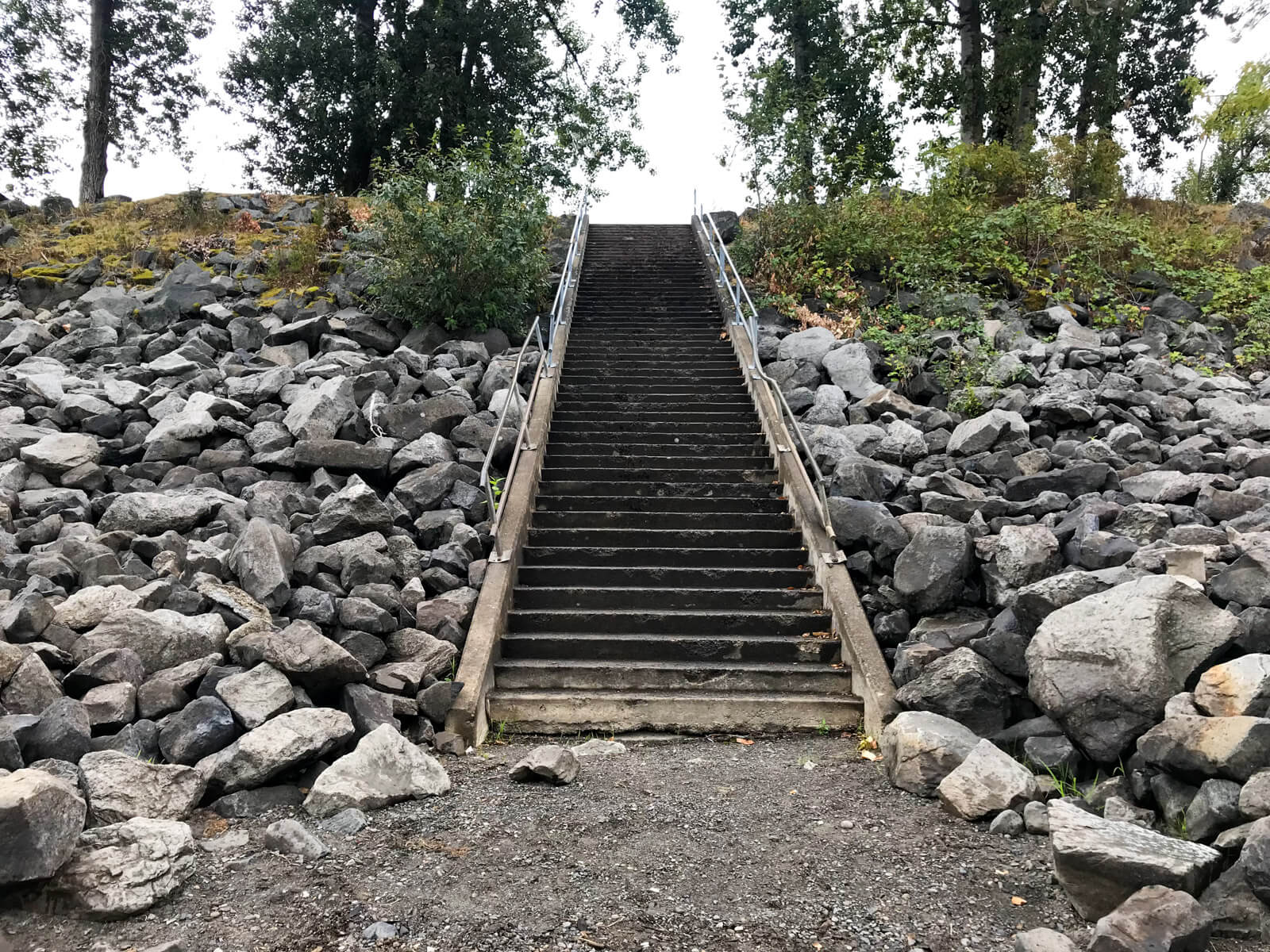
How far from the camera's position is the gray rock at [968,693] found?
4.83 m

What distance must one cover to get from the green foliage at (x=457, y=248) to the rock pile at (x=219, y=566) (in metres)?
0.40

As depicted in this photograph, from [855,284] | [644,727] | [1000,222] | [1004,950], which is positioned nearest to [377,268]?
[855,284]

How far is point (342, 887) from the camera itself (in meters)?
3.49

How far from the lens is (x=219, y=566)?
18.8 feet

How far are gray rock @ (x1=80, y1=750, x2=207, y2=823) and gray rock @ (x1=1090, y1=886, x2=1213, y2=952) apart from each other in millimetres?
3658

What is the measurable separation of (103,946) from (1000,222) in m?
13.0

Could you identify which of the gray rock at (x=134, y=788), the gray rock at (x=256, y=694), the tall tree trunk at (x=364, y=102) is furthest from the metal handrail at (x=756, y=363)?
the tall tree trunk at (x=364, y=102)

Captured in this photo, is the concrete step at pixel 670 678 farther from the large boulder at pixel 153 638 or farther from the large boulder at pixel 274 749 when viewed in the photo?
the large boulder at pixel 153 638

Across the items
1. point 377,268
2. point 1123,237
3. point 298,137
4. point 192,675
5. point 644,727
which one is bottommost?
point 644,727

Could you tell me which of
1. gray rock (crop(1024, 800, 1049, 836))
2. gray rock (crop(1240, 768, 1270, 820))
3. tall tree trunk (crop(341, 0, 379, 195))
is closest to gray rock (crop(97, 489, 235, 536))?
gray rock (crop(1024, 800, 1049, 836))

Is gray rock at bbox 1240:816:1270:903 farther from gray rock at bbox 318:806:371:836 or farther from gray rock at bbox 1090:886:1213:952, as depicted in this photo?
gray rock at bbox 318:806:371:836

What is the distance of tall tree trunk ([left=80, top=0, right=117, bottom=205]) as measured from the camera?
1777 centimetres

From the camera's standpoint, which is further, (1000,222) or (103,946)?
(1000,222)

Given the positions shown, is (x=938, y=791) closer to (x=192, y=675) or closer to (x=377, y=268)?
(x=192, y=675)
